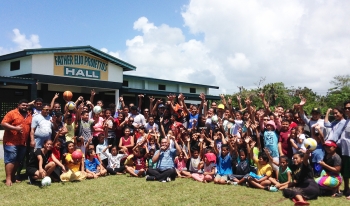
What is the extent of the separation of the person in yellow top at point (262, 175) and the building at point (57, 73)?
1488 cm

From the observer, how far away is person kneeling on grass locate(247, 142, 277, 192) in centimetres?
691

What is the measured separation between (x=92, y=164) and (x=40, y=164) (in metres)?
1.52

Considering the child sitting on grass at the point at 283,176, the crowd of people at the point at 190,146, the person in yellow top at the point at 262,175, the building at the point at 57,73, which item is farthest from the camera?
the building at the point at 57,73

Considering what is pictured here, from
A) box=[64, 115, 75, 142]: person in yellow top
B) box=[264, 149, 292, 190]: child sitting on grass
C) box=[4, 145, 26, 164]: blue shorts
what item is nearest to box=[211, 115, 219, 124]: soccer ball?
box=[264, 149, 292, 190]: child sitting on grass

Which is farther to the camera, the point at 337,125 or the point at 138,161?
the point at 138,161

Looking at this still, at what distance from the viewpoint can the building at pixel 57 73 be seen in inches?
728

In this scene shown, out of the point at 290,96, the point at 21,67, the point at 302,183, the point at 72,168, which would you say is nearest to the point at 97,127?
the point at 72,168

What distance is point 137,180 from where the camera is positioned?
7883 millimetres

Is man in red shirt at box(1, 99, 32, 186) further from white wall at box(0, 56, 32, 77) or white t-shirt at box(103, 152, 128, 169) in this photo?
white wall at box(0, 56, 32, 77)

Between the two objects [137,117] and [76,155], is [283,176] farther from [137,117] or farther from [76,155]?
[76,155]

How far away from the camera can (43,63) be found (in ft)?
62.3

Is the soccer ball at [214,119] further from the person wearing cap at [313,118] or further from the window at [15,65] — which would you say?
the window at [15,65]

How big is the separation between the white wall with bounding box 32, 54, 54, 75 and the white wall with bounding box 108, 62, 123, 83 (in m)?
4.57

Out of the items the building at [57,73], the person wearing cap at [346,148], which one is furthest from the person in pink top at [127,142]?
the building at [57,73]
